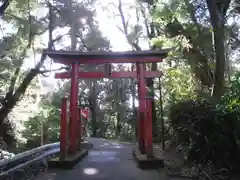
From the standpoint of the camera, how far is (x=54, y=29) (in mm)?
15812

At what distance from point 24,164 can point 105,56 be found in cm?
374

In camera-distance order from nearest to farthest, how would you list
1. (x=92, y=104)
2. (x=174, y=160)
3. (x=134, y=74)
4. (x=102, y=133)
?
(x=174, y=160) < (x=134, y=74) < (x=92, y=104) < (x=102, y=133)

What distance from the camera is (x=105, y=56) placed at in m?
8.63

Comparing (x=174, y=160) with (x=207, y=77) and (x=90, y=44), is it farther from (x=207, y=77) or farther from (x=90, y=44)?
(x=90, y=44)

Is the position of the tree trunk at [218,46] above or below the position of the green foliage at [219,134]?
above

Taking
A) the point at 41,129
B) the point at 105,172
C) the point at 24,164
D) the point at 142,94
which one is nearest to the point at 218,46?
the point at 142,94

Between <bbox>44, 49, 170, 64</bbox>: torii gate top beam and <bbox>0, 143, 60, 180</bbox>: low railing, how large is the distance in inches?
116

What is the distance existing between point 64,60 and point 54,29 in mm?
7712

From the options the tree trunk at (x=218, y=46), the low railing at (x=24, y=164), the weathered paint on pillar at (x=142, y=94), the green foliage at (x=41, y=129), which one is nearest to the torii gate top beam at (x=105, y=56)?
the weathered paint on pillar at (x=142, y=94)

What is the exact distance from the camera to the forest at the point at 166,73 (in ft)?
→ 20.8

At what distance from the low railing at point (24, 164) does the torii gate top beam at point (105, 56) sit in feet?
9.64

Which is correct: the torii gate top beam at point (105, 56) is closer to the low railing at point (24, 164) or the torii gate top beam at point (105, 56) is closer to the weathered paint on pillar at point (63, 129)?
the weathered paint on pillar at point (63, 129)

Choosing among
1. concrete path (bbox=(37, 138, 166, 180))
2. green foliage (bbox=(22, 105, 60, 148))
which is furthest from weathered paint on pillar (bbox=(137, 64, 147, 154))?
green foliage (bbox=(22, 105, 60, 148))

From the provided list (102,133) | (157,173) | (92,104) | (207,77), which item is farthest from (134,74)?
(102,133)
